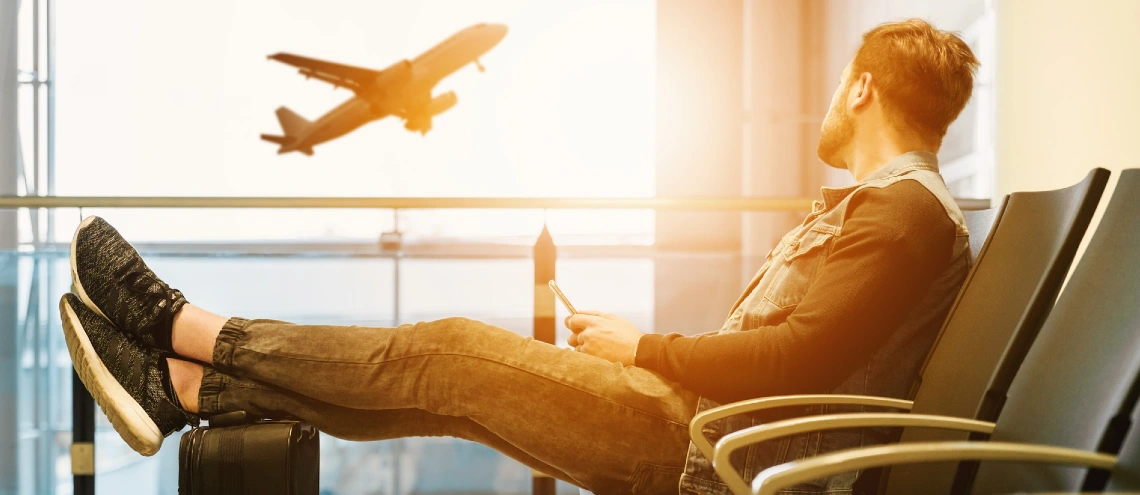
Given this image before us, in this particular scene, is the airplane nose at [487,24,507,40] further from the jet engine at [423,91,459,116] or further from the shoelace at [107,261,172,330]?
the shoelace at [107,261,172,330]

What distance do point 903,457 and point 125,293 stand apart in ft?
3.57

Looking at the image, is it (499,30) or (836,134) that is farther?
(499,30)

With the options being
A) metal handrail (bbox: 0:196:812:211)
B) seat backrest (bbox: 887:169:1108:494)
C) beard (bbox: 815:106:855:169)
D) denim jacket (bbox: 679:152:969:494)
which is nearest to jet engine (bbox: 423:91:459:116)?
metal handrail (bbox: 0:196:812:211)

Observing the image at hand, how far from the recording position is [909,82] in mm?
1219

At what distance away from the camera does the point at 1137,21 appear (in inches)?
56.6

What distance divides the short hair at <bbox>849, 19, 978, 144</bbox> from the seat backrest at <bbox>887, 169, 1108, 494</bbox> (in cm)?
21

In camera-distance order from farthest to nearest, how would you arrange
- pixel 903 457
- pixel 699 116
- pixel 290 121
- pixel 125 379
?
pixel 290 121 < pixel 699 116 < pixel 125 379 < pixel 903 457

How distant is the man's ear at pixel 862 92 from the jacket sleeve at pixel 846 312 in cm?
24

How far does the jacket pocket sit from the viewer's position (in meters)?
1.10

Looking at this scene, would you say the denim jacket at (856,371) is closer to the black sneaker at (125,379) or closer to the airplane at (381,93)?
the black sneaker at (125,379)

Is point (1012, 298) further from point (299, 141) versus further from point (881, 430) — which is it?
point (299, 141)

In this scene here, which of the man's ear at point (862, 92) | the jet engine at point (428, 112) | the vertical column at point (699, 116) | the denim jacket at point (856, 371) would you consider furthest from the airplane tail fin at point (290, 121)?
the denim jacket at point (856, 371)

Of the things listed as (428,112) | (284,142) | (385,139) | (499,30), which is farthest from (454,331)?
(284,142)

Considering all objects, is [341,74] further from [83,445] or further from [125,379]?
[125,379]
